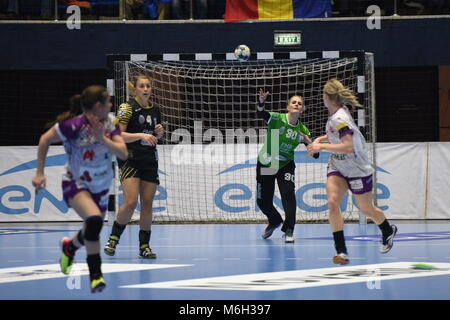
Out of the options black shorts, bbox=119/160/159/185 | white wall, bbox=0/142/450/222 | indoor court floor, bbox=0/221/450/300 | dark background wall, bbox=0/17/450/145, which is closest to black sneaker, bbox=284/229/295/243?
indoor court floor, bbox=0/221/450/300

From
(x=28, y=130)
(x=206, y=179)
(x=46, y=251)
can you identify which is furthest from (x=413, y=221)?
(x=28, y=130)

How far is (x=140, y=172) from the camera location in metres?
10.6

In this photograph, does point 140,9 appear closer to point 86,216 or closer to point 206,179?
point 206,179

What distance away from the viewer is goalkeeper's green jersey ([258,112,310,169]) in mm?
12914

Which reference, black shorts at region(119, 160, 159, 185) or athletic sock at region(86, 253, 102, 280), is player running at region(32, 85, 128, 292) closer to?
athletic sock at region(86, 253, 102, 280)

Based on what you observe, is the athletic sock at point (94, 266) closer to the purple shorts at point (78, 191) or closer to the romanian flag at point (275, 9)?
the purple shorts at point (78, 191)

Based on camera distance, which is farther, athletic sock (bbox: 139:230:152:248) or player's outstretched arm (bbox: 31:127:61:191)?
athletic sock (bbox: 139:230:152:248)

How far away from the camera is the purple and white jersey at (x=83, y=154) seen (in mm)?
7555

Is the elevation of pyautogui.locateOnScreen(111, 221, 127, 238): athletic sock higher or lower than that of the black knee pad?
lower

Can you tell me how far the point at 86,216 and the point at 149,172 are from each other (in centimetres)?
324

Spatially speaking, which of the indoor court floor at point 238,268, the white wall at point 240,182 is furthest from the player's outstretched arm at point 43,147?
the white wall at point 240,182

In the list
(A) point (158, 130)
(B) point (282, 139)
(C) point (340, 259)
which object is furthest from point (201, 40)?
(C) point (340, 259)

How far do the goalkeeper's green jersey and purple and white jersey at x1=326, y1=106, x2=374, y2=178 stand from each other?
3259mm

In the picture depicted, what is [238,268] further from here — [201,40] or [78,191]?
[201,40]
